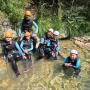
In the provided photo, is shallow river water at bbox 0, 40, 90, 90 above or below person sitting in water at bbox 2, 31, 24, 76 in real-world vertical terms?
below

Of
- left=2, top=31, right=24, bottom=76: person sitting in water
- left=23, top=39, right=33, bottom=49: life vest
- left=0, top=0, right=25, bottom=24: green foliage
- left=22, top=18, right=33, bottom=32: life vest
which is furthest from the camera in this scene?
left=0, top=0, right=25, bottom=24: green foliage

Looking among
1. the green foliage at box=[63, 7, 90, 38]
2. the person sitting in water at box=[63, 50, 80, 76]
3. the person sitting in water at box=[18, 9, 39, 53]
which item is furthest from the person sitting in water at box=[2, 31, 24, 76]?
the green foliage at box=[63, 7, 90, 38]

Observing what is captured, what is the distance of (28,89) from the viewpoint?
971 centimetres

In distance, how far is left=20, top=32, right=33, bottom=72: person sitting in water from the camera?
434 inches

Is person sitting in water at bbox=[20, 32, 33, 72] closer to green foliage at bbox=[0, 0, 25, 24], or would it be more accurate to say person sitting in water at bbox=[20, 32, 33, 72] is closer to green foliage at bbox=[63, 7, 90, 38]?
green foliage at bbox=[0, 0, 25, 24]

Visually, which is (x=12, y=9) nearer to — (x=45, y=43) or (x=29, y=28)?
(x=29, y=28)

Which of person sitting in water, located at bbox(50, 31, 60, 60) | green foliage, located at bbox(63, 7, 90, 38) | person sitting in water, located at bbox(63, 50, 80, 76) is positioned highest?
green foliage, located at bbox(63, 7, 90, 38)

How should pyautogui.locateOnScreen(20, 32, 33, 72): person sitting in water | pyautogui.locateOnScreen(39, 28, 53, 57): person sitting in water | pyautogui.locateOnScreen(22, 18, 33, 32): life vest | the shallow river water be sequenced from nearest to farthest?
the shallow river water, pyautogui.locateOnScreen(20, 32, 33, 72): person sitting in water, pyautogui.locateOnScreen(39, 28, 53, 57): person sitting in water, pyautogui.locateOnScreen(22, 18, 33, 32): life vest

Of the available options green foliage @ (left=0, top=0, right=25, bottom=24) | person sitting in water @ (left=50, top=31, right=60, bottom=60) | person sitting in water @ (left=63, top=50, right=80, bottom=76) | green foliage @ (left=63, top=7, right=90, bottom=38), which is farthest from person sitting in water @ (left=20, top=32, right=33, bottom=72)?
green foliage @ (left=63, top=7, right=90, bottom=38)

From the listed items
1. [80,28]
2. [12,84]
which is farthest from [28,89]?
[80,28]

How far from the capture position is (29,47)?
11227 millimetres

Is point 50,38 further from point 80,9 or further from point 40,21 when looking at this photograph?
point 80,9

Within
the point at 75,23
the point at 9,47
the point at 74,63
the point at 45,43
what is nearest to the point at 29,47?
the point at 45,43

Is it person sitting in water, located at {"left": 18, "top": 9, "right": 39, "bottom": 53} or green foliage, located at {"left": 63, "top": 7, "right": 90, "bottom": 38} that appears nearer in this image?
person sitting in water, located at {"left": 18, "top": 9, "right": 39, "bottom": 53}
